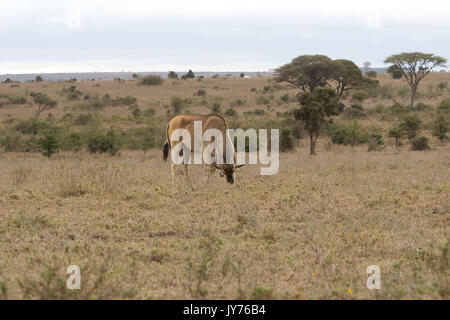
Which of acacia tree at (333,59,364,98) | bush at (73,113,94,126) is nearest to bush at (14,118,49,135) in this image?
bush at (73,113,94,126)

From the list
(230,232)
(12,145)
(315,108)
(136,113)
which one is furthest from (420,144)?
(136,113)

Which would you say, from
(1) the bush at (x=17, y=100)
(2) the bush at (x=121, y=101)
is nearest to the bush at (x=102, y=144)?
(2) the bush at (x=121, y=101)

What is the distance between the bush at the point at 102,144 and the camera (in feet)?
72.2

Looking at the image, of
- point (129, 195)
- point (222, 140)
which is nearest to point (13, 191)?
point (129, 195)

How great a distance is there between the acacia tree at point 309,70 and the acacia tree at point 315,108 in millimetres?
18297

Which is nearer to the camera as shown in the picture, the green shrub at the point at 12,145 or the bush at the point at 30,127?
the green shrub at the point at 12,145

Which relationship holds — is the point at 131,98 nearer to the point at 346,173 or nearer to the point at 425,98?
the point at 425,98

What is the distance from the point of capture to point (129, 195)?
1051 centimetres

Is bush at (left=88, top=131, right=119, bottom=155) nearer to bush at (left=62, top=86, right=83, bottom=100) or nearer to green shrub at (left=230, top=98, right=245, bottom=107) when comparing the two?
green shrub at (left=230, top=98, right=245, bottom=107)

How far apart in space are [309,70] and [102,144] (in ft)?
75.3

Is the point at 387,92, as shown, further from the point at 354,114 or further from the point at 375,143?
the point at 375,143

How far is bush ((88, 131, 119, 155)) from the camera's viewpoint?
22016mm

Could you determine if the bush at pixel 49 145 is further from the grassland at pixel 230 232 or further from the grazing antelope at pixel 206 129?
the grazing antelope at pixel 206 129

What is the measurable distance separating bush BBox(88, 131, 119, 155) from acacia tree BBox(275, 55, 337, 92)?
21.5 meters
